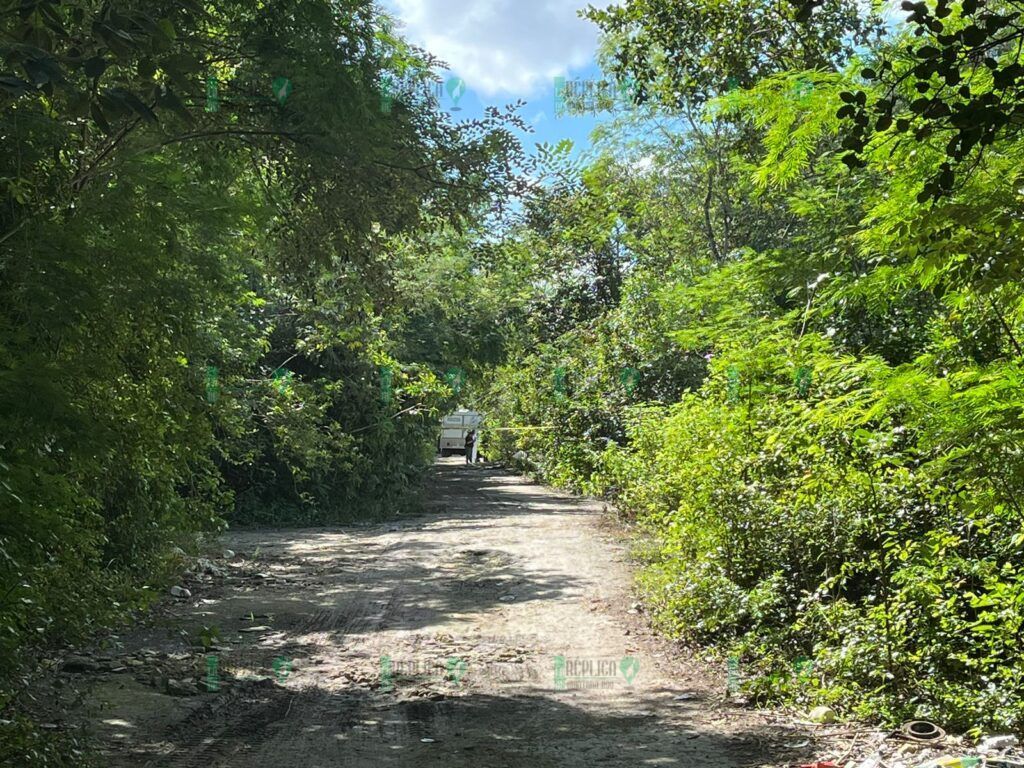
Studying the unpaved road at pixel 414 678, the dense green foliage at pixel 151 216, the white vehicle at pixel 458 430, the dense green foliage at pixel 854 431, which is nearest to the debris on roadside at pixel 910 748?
the dense green foliage at pixel 854 431

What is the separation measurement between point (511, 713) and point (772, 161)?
4.49 meters

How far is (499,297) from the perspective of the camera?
95.3 ft

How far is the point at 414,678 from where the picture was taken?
7.84 meters

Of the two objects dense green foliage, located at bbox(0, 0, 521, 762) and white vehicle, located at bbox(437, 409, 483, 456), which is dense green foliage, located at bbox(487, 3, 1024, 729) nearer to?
dense green foliage, located at bbox(0, 0, 521, 762)

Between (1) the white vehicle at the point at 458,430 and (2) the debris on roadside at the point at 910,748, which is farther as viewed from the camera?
(1) the white vehicle at the point at 458,430

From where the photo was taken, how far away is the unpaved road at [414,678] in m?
6.01

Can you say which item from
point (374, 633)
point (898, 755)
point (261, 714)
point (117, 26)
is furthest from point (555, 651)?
point (117, 26)

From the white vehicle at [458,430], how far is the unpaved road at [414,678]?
39775 mm

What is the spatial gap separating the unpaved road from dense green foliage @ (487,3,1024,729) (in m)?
0.87

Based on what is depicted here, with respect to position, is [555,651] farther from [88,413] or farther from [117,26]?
[117,26]

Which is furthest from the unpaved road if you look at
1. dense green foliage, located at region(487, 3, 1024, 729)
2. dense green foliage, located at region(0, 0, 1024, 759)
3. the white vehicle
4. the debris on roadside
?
the white vehicle

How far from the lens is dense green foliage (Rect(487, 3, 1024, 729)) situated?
5.20 m

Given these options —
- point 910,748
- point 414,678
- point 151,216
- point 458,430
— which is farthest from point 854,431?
point 458,430

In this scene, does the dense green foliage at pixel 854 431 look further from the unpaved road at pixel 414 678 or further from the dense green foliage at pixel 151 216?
the dense green foliage at pixel 151 216
